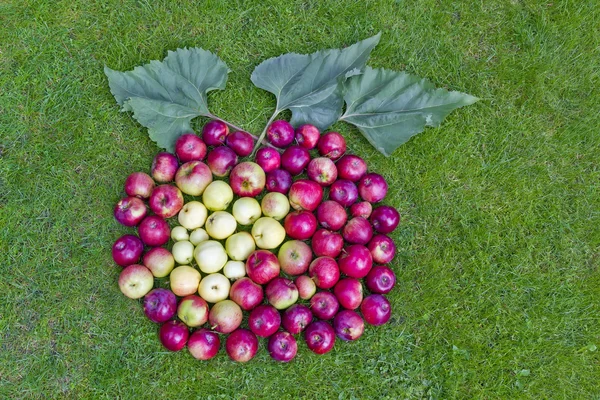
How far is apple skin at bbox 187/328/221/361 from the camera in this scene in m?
3.82

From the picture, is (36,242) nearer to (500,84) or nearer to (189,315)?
(189,315)

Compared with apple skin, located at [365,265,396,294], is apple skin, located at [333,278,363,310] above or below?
below

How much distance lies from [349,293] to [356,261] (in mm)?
269

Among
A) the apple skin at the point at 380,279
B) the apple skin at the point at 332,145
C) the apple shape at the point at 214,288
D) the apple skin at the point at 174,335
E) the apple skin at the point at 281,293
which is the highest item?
the apple skin at the point at 332,145

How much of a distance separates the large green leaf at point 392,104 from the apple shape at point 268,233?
120 centimetres

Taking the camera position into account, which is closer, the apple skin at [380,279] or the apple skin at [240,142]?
the apple skin at [380,279]

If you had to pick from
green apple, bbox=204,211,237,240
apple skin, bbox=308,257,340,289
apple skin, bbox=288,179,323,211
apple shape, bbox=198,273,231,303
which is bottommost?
apple shape, bbox=198,273,231,303

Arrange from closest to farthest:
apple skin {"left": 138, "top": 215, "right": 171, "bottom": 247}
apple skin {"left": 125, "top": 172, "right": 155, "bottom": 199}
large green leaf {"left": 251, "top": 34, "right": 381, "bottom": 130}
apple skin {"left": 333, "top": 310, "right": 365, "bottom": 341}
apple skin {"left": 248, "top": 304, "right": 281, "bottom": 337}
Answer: apple skin {"left": 248, "top": 304, "right": 281, "bottom": 337}
apple skin {"left": 333, "top": 310, "right": 365, "bottom": 341}
apple skin {"left": 138, "top": 215, "right": 171, "bottom": 247}
apple skin {"left": 125, "top": 172, "right": 155, "bottom": 199}
large green leaf {"left": 251, "top": 34, "right": 381, "bottom": 130}

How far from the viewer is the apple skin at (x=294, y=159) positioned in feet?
13.7

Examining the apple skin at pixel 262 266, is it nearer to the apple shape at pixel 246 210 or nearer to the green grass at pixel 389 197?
the apple shape at pixel 246 210

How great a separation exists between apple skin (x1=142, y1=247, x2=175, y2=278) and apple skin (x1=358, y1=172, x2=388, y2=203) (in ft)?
→ 5.75

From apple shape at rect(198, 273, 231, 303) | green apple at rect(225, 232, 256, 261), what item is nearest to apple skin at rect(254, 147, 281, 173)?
green apple at rect(225, 232, 256, 261)

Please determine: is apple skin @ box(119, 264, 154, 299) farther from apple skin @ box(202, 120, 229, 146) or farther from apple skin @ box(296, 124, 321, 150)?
apple skin @ box(296, 124, 321, 150)

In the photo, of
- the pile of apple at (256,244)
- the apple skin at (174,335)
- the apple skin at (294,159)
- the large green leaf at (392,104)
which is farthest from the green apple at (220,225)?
the large green leaf at (392,104)
